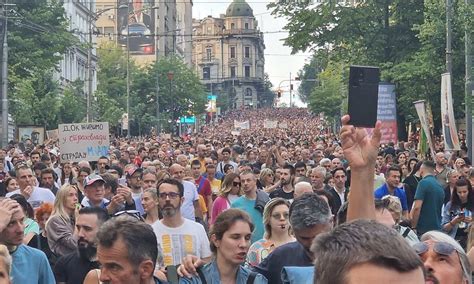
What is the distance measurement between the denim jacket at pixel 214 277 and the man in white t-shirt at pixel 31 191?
260 inches

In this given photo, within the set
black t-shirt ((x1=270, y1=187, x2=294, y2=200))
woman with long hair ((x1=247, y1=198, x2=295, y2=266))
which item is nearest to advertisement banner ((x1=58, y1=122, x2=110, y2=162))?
black t-shirt ((x1=270, y1=187, x2=294, y2=200))

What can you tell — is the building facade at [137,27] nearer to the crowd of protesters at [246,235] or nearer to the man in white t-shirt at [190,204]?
the man in white t-shirt at [190,204]

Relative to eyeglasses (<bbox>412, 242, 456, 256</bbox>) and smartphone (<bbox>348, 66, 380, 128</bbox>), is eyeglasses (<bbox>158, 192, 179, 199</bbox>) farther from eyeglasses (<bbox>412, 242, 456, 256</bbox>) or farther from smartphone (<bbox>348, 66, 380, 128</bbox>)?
eyeglasses (<bbox>412, 242, 456, 256</bbox>)

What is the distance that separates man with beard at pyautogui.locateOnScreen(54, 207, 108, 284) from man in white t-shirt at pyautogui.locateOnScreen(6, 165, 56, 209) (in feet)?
17.4

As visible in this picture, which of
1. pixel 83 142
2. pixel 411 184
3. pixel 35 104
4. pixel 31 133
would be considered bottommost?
pixel 31 133

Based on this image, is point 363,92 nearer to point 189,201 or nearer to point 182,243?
point 182,243

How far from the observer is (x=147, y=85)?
8706cm

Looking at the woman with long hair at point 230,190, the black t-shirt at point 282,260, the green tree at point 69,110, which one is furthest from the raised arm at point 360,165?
the green tree at point 69,110

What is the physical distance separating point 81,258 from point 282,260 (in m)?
1.36

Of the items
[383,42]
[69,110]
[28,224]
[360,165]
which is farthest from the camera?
[69,110]

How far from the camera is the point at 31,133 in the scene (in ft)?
142

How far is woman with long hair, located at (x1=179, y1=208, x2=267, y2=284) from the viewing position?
639 centimetres

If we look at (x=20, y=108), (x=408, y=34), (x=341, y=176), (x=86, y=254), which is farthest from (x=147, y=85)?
(x=86, y=254)

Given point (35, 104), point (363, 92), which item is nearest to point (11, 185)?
point (363, 92)
